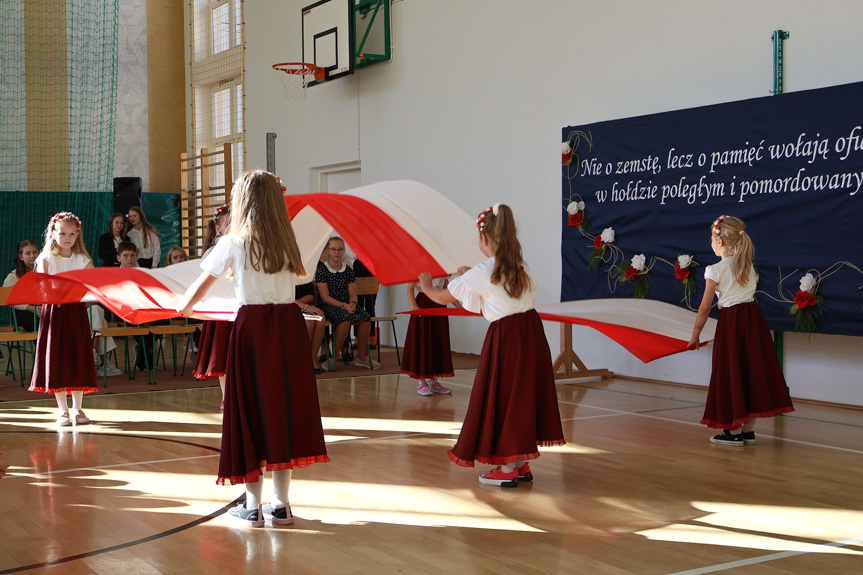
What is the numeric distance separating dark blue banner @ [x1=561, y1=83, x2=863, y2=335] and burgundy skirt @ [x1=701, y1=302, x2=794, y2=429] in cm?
118

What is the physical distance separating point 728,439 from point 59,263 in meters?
3.92

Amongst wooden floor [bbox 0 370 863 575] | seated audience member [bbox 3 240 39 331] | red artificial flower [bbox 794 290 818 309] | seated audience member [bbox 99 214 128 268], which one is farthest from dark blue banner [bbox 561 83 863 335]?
seated audience member [bbox 99 214 128 268]

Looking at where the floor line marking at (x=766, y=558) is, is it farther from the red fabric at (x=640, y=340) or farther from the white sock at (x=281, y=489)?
the red fabric at (x=640, y=340)

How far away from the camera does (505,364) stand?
12.5 ft

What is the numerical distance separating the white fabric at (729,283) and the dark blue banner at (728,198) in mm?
1251

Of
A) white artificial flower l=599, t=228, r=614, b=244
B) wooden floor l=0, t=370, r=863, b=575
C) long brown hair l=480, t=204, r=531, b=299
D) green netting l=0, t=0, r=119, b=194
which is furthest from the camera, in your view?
green netting l=0, t=0, r=119, b=194

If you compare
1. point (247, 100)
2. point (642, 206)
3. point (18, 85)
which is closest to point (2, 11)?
point (18, 85)

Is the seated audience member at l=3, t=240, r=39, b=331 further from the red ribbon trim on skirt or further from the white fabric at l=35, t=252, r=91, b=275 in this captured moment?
the red ribbon trim on skirt

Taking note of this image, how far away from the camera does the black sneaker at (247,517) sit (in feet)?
10.9

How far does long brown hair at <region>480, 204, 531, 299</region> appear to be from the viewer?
12.2 ft

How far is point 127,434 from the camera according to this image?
5164 millimetres

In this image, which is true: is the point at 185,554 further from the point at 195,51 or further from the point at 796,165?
the point at 195,51

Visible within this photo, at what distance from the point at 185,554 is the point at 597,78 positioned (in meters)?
5.62

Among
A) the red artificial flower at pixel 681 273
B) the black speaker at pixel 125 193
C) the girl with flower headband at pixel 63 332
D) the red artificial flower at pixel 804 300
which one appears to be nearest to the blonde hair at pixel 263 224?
the girl with flower headband at pixel 63 332
